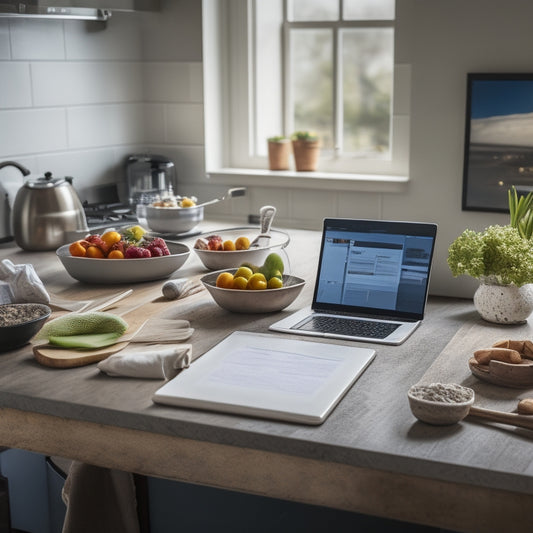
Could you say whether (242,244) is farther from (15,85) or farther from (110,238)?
(15,85)

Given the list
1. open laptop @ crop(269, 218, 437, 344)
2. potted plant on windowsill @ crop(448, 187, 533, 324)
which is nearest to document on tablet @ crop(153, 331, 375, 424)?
open laptop @ crop(269, 218, 437, 344)

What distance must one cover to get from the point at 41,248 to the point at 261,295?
1115 mm

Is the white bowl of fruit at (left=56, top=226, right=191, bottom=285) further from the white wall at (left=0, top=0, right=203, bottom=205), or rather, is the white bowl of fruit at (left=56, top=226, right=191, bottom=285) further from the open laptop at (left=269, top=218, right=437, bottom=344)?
the white wall at (left=0, top=0, right=203, bottom=205)

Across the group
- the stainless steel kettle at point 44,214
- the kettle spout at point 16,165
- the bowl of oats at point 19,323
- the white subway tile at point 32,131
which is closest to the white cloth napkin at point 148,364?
the bowl of oats at point 19,323

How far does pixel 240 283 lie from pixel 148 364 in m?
0.46

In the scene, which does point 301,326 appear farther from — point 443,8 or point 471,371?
point 443,8

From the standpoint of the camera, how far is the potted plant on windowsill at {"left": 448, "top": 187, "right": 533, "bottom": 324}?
188 cm

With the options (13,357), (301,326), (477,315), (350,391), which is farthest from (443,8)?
(13,357)

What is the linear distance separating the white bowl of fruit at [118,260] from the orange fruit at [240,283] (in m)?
0.38

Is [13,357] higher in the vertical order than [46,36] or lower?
lower

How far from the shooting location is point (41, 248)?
9.30 ft

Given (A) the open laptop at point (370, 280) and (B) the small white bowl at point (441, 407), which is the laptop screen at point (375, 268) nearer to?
(A) the open laptop at point (370, 280)

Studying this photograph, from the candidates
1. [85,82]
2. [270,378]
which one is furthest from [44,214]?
[270,378]

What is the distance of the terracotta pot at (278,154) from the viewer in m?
3.54
